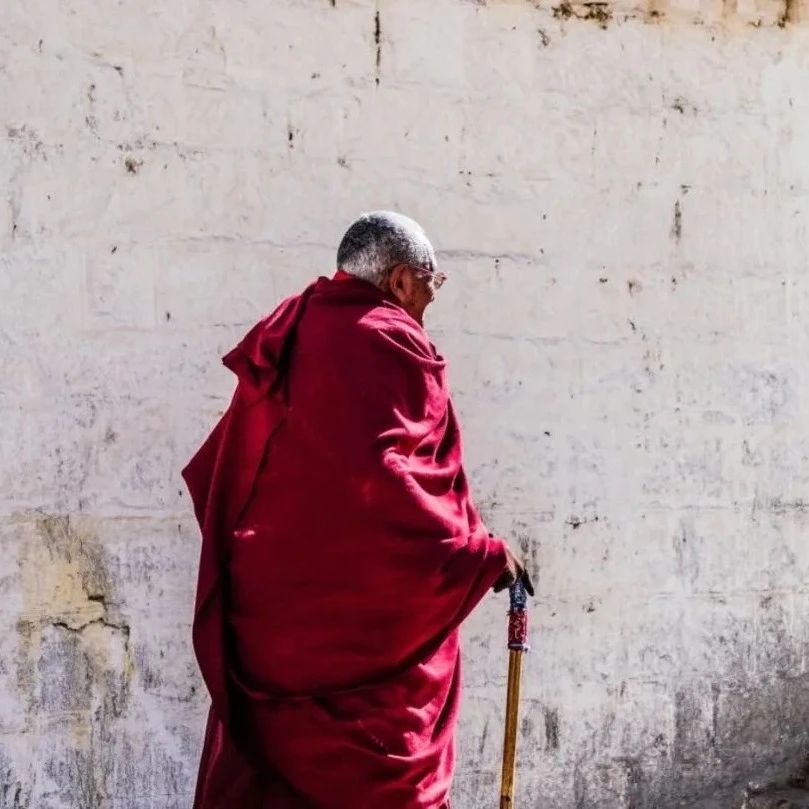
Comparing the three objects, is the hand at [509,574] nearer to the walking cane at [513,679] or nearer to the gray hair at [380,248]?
the walking cane at [513,679]

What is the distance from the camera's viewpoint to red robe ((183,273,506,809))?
10.9ft

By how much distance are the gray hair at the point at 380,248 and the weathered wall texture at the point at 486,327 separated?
0.69m

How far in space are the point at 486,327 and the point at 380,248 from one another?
3.20 ft

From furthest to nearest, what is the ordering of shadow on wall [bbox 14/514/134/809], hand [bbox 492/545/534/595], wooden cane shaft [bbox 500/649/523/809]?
shadow on wall [bbox 14/514/134/809] < wooden cane shaft [bbox 500/649/523/809] < hand [bbox 492/545/534/595]

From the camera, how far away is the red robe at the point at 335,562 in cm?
332

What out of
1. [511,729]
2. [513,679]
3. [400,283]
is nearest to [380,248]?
[400,283]

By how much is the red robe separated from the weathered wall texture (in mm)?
616

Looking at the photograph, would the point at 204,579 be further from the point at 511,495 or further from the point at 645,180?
the point at 645,180

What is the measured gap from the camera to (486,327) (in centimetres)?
443

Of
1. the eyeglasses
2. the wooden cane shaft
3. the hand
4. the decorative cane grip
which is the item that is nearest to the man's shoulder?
the eyeglasses

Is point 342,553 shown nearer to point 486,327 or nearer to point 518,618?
point 518,618

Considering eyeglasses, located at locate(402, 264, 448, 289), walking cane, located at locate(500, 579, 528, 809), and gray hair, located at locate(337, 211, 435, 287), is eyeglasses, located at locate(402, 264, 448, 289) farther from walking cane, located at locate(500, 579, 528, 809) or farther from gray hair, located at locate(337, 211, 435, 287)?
walking cane, located at locate(500, 579, 528, 809)

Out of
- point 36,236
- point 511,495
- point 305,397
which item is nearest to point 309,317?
point 305,397

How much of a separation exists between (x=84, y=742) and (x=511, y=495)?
1.41 meters
